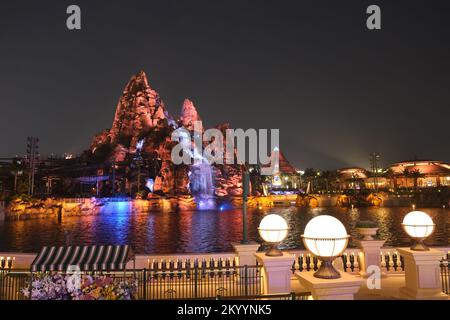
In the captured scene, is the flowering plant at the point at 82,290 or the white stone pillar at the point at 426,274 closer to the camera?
the flowering plant at the point at 82,290

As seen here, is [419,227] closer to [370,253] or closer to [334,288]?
[370,253]

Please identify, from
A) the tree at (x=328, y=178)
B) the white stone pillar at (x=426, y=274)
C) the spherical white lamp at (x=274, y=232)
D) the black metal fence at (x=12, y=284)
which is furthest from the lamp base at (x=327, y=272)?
the tree at (x=328, y=178)

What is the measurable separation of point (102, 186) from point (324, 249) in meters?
96.2

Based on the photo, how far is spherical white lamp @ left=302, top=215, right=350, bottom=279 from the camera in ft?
19.0

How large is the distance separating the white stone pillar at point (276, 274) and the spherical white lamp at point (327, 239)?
284 cm

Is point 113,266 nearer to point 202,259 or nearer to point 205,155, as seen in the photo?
point 202,259

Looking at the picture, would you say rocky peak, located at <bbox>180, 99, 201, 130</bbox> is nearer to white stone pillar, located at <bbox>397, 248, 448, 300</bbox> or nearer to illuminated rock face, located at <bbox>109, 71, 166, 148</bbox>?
illuminated rock face, located at <bbox>109, 71, 166, 148</bbox>

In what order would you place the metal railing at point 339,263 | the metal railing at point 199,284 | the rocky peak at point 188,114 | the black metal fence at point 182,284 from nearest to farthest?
the black metal fence at point 182,284 < the metal railing at point 199,284 < the metal railing at point 339,263 < the rocky peak at point 188,114

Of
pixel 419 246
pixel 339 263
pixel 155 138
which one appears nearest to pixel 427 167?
pixel 155 138

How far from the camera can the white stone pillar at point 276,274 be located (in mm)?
8773

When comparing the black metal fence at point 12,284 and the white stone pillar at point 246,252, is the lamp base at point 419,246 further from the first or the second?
the black metal fence at point 12,284

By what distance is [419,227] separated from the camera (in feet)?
29.2
